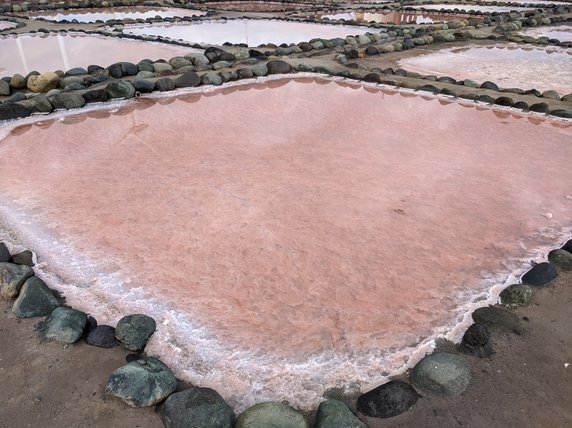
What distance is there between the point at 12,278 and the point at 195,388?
957mm

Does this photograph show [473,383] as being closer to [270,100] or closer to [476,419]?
[476,419]

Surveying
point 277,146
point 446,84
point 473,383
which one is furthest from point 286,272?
point 446,84

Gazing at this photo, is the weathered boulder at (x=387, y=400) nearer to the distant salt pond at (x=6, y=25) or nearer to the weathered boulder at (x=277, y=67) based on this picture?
the weathered boulder at (x=277, y=67)

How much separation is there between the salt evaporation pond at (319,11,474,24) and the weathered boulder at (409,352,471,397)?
10862 millimetres

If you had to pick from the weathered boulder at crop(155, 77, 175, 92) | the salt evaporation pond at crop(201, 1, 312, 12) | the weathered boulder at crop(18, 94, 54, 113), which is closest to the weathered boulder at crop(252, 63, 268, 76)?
→ the weathered boulder at crop(155, 77, 175, 92)

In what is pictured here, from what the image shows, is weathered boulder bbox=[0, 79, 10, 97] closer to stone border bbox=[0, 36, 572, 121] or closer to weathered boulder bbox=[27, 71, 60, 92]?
stone border bbox=[0, 36, 572, 121]

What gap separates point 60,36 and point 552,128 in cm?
702

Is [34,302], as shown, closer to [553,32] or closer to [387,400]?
[387,400]

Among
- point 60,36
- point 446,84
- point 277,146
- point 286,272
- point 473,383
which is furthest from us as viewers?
point 60,36

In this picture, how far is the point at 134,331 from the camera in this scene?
68.0 inches

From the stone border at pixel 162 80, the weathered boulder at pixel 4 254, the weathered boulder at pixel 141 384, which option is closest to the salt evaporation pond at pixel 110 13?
the stone border at pixel 162 80

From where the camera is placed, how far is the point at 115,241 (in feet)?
7.56

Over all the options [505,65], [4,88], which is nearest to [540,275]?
[4,88]

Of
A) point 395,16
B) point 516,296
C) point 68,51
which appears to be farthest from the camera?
point 395,16
